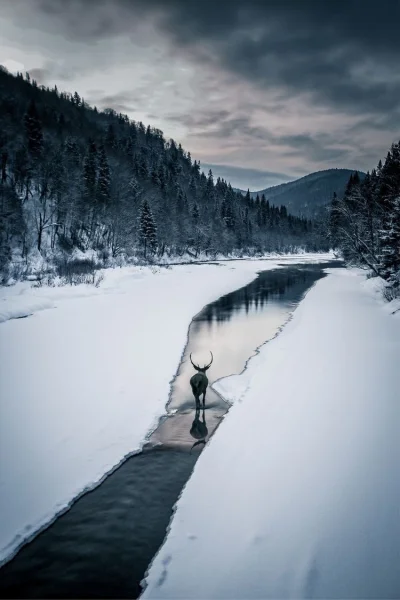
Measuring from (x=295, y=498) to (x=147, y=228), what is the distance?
174 ft

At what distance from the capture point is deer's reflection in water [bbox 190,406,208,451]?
234 inches

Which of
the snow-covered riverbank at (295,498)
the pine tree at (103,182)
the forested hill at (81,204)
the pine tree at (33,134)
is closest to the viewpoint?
the snow-covered riverbank at (295,498)

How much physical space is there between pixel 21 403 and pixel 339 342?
31.0 feet

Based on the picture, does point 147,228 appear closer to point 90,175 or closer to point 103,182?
point 103,182

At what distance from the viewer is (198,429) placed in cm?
629

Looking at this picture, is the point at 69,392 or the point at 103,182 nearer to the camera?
the point at 69,392

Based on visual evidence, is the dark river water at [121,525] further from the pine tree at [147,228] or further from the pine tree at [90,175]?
the pine tree at [147,228]

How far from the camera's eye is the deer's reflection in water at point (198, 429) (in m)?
5.95

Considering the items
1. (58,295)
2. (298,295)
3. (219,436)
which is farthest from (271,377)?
(298,295)

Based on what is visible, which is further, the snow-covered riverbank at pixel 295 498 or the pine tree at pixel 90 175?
the pine tree at pixel 90 175

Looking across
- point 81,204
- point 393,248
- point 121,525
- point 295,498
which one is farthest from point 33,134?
point 295,498

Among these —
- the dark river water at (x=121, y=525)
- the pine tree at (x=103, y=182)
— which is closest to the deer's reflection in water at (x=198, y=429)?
the dark river water at (x=121, y=525)

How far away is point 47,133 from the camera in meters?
63.0

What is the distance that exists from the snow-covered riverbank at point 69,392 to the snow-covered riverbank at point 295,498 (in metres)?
1.65
